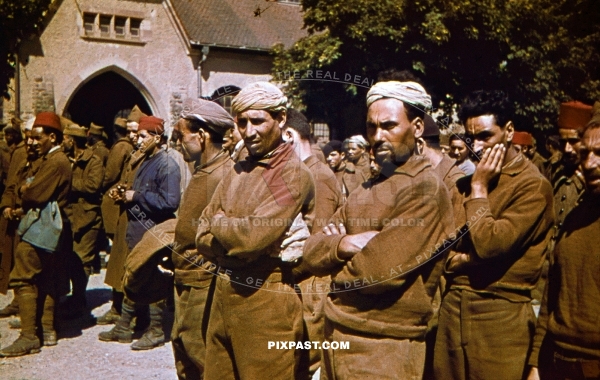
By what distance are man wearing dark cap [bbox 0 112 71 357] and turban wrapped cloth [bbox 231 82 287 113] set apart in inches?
145

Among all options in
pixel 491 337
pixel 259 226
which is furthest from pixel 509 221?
pixel 259 226

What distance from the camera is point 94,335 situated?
7.45m

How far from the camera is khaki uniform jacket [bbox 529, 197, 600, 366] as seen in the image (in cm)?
283

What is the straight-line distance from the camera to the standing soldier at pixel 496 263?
348cm

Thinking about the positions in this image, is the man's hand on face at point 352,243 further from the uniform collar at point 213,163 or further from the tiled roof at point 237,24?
the tiled roof at point 237,24

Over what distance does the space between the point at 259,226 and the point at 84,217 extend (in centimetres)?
578

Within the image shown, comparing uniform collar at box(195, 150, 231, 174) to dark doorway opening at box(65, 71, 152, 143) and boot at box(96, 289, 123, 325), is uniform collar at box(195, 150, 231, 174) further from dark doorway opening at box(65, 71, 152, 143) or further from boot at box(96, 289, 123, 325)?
dark doorway opening at box(65, 71, 152, 143)

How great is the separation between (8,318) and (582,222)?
688 cm

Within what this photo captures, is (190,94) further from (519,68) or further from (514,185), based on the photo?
(514,185)

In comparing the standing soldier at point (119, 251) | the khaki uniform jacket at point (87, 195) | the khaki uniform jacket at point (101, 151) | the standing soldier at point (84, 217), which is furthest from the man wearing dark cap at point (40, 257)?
the khaki uniform jacket at point (101, 151)

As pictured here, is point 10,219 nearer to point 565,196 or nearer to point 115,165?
point 115,165

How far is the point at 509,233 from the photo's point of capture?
340 centimetres

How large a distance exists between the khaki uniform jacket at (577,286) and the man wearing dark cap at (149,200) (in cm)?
397

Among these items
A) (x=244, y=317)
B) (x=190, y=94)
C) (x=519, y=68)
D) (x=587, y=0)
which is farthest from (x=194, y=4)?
(x=244, y=317)
